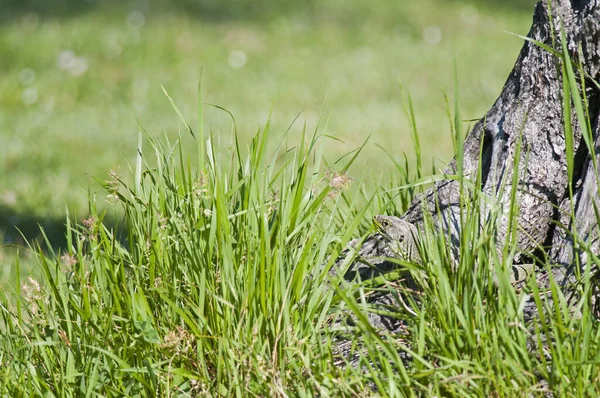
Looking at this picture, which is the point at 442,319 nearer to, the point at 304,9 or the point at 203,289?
the point at 203,289

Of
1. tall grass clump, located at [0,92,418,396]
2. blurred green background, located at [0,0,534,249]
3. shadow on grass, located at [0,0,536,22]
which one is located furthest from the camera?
shadow on grass, located at [0,0,536,22]

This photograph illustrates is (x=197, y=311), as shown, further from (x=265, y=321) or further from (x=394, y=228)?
(x=394, y=228)

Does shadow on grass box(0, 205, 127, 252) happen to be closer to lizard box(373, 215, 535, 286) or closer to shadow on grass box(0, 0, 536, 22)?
lizard box(373, 215, 535, 286)

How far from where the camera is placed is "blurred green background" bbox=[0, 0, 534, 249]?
6.01 meters

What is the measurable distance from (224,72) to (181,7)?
6.52ft

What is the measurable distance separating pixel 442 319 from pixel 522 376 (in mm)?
200

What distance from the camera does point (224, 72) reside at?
7828 mm

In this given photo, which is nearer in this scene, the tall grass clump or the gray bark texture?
the tall grass clump

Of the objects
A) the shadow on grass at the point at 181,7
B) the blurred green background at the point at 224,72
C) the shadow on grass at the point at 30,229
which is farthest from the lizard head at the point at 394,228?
the shadow on grass at the point at 181,7

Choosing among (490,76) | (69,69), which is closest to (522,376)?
(490,76)

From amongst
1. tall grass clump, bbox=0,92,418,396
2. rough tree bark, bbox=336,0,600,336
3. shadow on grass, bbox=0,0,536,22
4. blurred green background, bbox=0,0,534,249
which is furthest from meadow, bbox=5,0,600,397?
shadow on grass, bbox=0,0,536,22

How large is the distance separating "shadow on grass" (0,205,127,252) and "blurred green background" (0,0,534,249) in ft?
0.26

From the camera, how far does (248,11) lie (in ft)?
31.2

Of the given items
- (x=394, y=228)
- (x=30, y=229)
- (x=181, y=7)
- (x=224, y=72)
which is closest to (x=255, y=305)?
(x=394, y=228)
